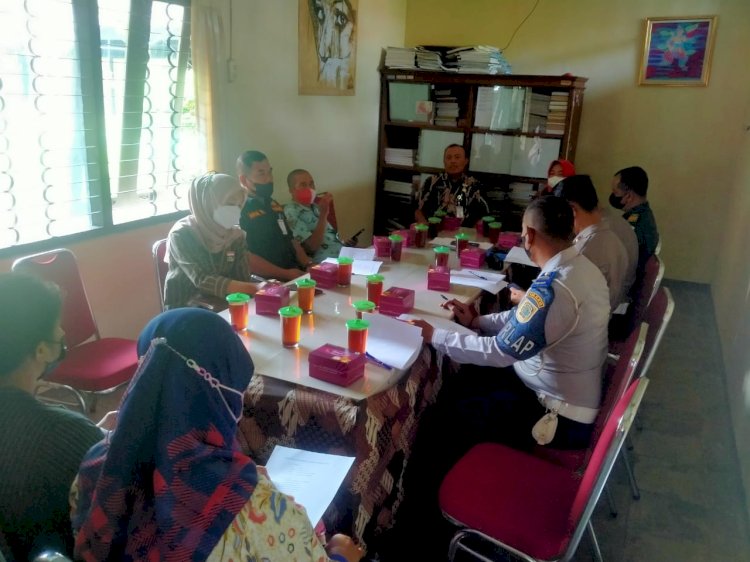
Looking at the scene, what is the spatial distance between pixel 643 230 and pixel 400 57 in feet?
9.05

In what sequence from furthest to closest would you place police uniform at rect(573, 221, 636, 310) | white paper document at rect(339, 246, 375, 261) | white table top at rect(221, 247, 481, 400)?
white paper document at rect(339, 246, 375, 261) → police uniform at rect(573, 221, 636, 310) → white table top at rect(221, 247, 481, 400)

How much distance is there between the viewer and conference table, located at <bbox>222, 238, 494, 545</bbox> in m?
1.56

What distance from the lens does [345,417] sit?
1.53 meters

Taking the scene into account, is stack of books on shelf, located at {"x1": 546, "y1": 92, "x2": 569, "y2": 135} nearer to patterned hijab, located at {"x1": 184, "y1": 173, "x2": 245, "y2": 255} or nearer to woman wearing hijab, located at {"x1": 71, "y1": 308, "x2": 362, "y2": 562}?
patterned hijab, located at {"x1": 184, "y1": 173, "x2": 245, "y2": 255}

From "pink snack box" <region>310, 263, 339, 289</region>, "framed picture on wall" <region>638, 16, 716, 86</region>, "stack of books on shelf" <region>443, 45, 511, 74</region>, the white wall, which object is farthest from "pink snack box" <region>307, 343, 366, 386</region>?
"framed picture on wall" <region>638, 16, 716, 86</region>

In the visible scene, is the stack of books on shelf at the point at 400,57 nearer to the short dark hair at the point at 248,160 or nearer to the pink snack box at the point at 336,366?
the short dark hair at the point at 248,160

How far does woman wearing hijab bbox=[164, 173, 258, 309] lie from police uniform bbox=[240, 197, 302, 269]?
0.54 m

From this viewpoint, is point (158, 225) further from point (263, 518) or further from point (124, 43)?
point (263, 518)

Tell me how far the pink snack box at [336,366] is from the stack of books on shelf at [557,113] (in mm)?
3694

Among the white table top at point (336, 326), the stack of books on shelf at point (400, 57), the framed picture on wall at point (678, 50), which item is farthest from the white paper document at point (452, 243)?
the framed picture on wall at point (678, 50)

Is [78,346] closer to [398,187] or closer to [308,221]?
[308,221]

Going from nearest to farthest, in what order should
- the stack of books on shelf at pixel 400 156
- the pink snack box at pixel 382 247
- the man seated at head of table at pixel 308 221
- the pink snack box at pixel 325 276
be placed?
1. the pink snack box at pixel 325 276
2. the pink snack box at pixel 382 247
3. the man seated at head of table at pixel 308 221
4. the stack of books on shelf at pixel 400 156

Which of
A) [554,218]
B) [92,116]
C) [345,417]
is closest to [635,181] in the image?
[554,218]

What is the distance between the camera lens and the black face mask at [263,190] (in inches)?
122
